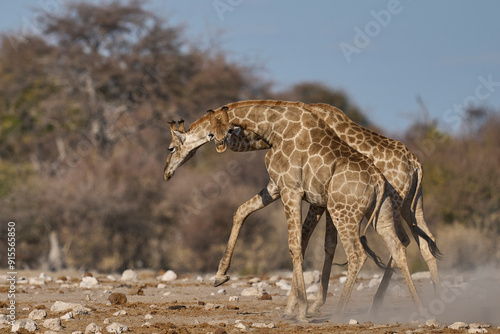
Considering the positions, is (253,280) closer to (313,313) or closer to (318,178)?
(313,313)

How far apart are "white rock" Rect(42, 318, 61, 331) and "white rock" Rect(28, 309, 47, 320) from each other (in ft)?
1.78

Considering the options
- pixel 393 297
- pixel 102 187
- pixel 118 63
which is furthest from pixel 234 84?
pixel 393 297

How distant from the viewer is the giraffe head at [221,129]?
860 cm

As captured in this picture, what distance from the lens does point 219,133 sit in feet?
28.3

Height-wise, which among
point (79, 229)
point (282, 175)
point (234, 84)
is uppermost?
point (234, 84)

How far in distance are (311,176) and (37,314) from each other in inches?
130

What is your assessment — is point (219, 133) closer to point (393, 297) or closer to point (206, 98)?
point (393, 297)

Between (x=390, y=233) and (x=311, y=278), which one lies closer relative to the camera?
(x=390, y=233)

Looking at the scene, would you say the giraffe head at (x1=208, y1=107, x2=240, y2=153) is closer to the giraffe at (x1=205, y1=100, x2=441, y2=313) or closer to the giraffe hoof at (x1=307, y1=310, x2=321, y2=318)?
the giraffe at (x1=205, y1=100, x2=441, y2=313)

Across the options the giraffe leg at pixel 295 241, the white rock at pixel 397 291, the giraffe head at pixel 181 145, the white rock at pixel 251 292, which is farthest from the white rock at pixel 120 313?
the white rock at pixel 397 291

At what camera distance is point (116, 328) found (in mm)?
7688

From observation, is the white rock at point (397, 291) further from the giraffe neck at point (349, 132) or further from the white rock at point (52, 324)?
the white rock at point (52, 324)

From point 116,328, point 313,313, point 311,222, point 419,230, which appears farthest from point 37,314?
point 419,230

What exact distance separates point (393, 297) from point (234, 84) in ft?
93.0
